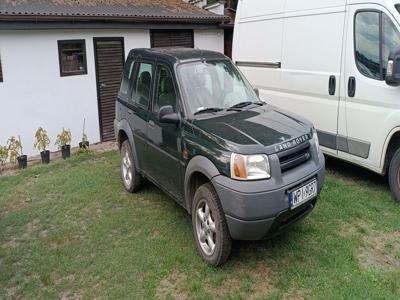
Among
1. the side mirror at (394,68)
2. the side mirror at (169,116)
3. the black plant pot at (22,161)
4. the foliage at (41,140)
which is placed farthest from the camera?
the foliage at (41,140)

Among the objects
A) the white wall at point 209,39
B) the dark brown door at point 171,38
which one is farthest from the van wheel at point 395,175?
the white wall at point 209,39

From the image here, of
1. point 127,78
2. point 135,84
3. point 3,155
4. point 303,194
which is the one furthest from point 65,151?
point 303,194

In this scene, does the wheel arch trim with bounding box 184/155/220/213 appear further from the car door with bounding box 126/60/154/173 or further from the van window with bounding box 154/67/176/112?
the car door with bounding box 126/60/154/173

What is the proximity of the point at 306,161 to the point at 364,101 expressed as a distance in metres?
1.87

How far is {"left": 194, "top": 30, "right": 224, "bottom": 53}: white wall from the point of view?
11508 mm

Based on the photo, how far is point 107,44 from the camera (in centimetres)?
964

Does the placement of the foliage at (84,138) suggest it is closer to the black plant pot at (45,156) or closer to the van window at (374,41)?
the black plant pot at (45,156)

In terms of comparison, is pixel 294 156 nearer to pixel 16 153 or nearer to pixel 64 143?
pixel 64 143

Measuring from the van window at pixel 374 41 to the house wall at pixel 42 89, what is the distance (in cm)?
632

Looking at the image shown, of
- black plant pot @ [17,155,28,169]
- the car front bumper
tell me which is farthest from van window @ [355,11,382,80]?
black plant pot @ [17,155,28,169]

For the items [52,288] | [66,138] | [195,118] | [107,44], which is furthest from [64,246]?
[107,44]

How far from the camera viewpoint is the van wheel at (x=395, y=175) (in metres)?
4.82

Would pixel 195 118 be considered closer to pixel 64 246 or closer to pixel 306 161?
pixel 306 161

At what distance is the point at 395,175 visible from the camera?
4.84 metres
